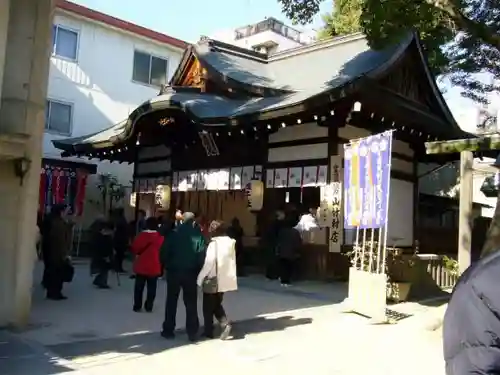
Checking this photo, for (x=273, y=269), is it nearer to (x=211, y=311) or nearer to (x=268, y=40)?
(x=211, y=311)

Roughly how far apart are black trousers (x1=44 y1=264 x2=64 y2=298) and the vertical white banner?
6.54 m

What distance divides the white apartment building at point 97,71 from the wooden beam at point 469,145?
15.9 meters

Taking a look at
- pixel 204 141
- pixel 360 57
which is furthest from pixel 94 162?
pixel 360 57

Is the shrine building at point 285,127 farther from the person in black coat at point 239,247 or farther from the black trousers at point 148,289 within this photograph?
the black trousers at point 148,289

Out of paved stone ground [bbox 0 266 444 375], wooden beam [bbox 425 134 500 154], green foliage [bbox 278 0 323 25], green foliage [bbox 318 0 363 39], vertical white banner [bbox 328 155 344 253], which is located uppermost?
green foliage [bbox 318 0 363 39]

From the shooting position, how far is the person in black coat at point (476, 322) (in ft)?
6.06

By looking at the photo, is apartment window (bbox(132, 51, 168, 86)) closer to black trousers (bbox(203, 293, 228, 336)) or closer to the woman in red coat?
the woman in red coat

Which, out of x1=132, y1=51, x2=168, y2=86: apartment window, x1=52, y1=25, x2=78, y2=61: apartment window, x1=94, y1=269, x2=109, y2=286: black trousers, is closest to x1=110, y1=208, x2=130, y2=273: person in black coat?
x1=94, y1=269, x2=109, y2=286: black trousers

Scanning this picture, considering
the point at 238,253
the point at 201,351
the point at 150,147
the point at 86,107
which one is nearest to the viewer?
the point at 201,351

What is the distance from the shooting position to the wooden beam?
852 cm

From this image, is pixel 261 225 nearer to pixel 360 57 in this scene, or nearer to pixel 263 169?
pixel 263 169

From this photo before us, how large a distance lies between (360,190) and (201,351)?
13.7ft

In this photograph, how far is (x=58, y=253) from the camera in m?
10.1

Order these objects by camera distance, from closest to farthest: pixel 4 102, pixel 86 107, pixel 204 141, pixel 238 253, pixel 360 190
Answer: pixel 4 102 → pixel 360 190 → pixel 238 253 → pixel 204 141 → pixel 86 107
